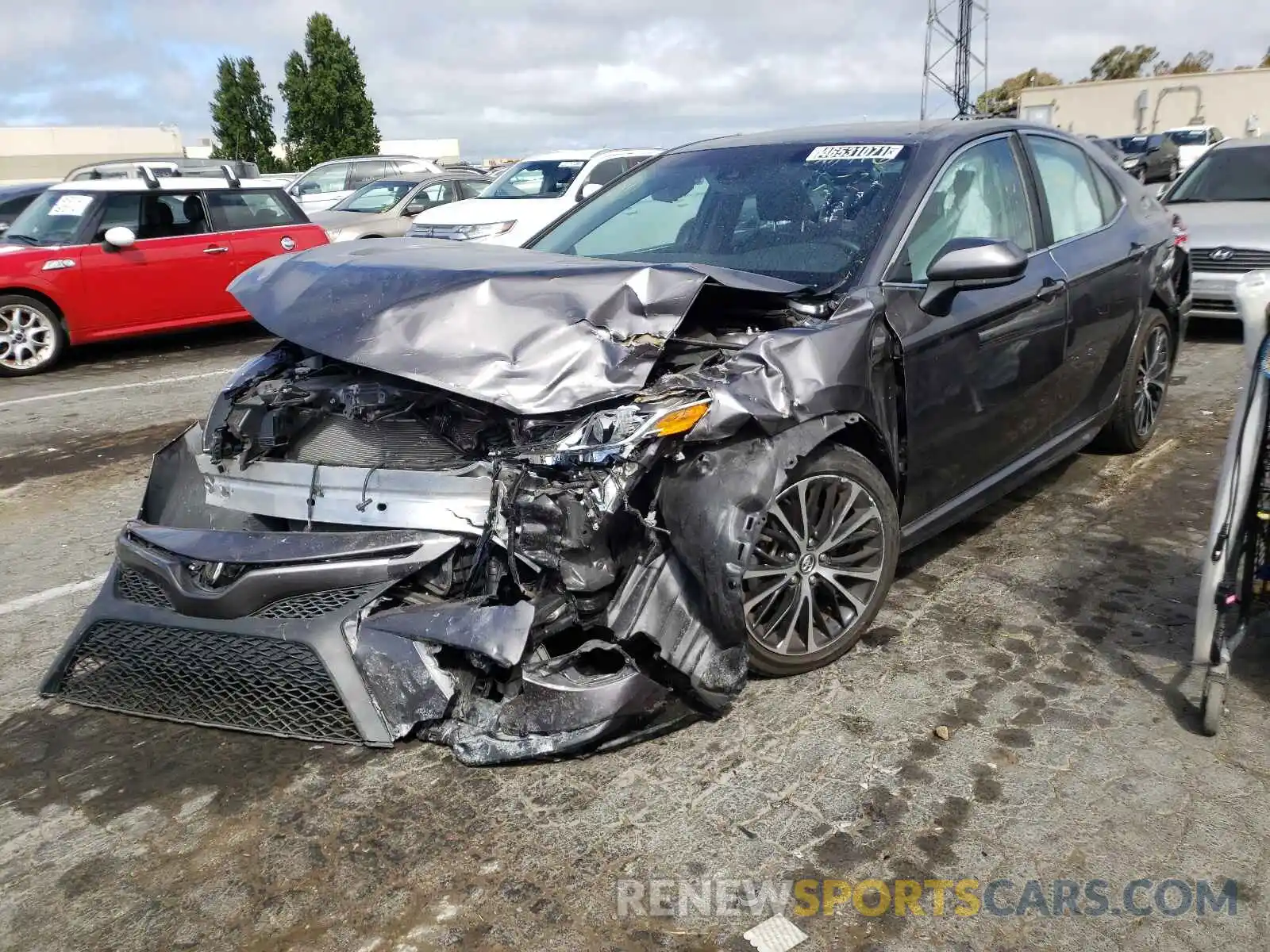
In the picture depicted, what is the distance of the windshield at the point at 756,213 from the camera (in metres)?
3.67

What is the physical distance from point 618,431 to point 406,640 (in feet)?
2.77

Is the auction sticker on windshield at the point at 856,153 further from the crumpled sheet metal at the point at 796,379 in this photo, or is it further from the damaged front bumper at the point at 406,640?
the damaged front bumper at the point at 406,640

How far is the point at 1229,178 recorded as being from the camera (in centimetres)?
949

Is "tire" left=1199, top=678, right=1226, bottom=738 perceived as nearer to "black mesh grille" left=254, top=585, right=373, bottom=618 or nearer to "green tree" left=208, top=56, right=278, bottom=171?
"black mesh grille" left=254, top=585, right=373, bottom=618

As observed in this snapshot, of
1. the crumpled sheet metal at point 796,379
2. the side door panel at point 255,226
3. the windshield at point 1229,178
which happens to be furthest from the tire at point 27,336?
the windshield at point 1229,178

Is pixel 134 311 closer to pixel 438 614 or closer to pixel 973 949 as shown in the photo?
pixel 438 614

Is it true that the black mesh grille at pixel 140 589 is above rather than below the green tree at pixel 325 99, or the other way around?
below

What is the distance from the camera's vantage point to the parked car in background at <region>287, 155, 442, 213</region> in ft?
58.0

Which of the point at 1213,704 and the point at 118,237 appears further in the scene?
the point at 118,237

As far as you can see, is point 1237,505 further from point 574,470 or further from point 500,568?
point 500,568

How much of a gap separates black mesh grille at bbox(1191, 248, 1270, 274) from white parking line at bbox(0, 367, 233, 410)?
8.66 metres

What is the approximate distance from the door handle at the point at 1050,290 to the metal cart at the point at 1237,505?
113 cm

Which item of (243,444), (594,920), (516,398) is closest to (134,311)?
(243,444)

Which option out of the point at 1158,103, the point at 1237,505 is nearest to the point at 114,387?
the point at 1237,505
